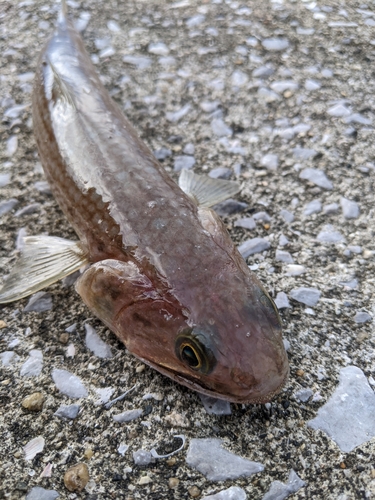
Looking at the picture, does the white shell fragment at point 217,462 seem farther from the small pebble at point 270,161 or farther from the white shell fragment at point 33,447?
the small pebble at point 270,161

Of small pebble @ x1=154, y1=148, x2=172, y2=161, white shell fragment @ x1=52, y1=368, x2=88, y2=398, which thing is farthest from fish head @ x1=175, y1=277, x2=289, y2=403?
small pebble @ x1=154, y1=148, x2=172, y2=161

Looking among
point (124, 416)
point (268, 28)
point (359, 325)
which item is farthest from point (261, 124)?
point (124, 416)

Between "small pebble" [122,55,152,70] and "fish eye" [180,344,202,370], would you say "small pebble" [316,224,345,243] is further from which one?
"small pebble" [122,55,152,70]

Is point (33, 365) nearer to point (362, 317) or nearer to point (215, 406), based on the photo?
point (215, 406)

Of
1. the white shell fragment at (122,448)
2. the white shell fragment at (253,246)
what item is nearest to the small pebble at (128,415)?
the white shell fragment at (122,448)

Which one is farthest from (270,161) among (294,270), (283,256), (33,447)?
(33,447)

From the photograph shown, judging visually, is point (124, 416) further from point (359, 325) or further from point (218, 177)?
point (218, 177)
